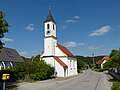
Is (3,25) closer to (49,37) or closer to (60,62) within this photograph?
(49,37)

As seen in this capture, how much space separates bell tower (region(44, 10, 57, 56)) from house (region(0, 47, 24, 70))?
9030 millimetres

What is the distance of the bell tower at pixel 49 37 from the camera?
48.5 metres

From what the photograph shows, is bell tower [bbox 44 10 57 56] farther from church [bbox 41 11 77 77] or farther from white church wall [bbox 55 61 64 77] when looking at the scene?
white church wall [bbox 55 61 64 77]

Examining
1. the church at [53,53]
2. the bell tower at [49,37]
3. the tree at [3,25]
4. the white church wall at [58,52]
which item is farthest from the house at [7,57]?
the tree at [3,25]

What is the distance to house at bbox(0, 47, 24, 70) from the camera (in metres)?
47.6

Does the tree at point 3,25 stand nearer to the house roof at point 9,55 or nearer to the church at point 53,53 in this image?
the church at point 53,53

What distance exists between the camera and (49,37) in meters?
48.4

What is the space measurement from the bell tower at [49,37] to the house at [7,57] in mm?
9030

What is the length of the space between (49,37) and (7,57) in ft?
37.7

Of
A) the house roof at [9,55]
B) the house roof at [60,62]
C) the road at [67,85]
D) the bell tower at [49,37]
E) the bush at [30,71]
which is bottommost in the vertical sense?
the road at [67,85]

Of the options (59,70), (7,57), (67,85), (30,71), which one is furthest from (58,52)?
(67,85)

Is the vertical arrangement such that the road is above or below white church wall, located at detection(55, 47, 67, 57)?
below

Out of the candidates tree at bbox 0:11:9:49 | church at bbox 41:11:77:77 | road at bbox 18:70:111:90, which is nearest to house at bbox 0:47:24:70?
church at bbox 41:11:77:77

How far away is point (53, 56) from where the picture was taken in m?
48.2
